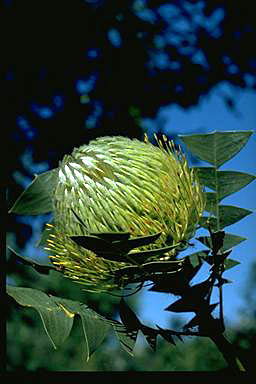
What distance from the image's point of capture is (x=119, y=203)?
28.4 inches

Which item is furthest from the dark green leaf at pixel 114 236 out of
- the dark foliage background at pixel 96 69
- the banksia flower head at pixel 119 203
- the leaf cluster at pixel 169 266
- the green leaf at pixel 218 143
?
the dark foliage background at pixel 96 69

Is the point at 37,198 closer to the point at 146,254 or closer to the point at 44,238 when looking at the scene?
the point at 44,238

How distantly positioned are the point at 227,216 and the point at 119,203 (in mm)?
159

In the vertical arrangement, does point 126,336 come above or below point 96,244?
below

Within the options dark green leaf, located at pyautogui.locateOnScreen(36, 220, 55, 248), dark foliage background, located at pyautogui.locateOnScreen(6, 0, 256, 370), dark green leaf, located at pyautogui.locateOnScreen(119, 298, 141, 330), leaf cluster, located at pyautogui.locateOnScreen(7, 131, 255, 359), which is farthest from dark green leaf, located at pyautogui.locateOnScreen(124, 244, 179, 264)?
dark foliage background, located at pyautogui.locateOnScreen(6, 0, 256, 370)

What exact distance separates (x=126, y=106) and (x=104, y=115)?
0.60 feet

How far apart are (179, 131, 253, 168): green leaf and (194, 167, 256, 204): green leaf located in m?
0.02

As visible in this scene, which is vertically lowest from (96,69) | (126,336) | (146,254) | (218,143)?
(126,336)

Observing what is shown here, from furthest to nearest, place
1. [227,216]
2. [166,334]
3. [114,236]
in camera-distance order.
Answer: [227,216] → [166,334] → [114,236]

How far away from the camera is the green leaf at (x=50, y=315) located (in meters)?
0.64

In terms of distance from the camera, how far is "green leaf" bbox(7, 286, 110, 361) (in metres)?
0.64

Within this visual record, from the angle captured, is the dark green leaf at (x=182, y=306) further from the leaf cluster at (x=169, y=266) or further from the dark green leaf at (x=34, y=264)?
the dark green leaf at (x=34, y=264)

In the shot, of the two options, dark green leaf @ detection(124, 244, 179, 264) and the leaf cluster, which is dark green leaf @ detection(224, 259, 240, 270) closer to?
the leaf cluster

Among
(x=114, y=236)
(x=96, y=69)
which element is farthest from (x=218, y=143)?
(x=96, y=69)
